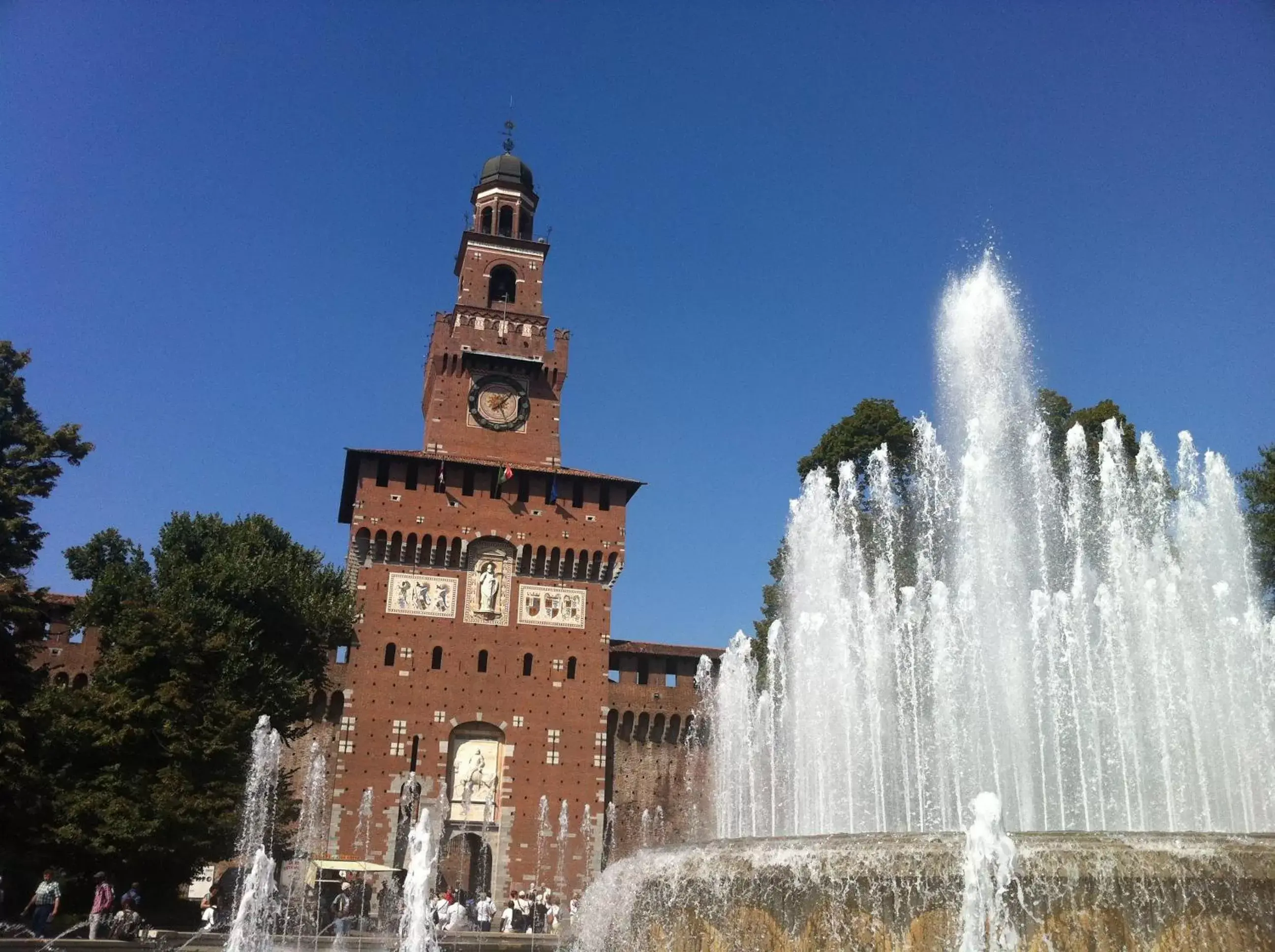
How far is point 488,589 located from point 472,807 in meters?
6.21

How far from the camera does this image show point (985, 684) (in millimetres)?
18609

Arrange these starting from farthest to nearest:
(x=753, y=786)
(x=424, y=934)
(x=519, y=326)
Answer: (x=519, y=326), (x=753, y=786), (x=424, y=934)

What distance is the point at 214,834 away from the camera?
2225 cm

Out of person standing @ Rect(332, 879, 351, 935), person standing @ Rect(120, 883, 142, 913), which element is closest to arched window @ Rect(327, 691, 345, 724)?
person standing @ Rect(332, 879, 351, 935)

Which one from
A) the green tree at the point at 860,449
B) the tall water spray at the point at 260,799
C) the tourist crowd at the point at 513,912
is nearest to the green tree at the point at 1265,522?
the green tree at the point at 860,449

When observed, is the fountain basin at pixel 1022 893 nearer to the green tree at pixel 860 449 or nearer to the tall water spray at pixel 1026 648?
the tall water spray at pixel 1026 648

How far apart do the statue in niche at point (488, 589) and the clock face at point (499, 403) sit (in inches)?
192

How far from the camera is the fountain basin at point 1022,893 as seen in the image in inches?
290

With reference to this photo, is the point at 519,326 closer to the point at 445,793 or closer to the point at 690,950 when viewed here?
the point at 445,793

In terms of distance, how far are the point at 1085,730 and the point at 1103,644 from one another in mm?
1474

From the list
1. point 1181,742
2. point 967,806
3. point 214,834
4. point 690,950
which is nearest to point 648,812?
point 214,834

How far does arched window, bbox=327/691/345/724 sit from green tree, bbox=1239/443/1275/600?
78.1 feet

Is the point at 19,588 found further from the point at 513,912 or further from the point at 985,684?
the point at 985,684

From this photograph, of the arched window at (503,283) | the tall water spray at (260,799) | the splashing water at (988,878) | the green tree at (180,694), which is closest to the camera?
the splashing water at (988,878)
